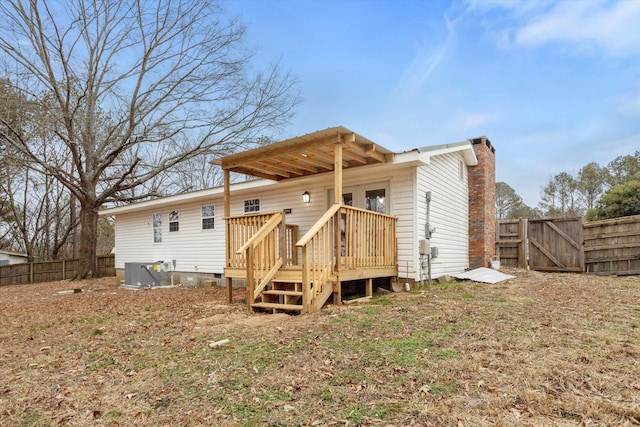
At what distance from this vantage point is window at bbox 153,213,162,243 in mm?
13516

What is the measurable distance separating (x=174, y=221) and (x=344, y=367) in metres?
11.1

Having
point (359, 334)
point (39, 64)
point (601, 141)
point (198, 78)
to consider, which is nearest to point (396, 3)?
point (198, 78)

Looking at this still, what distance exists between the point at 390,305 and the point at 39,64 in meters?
16.0

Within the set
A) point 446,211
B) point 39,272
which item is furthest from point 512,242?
point 39,272

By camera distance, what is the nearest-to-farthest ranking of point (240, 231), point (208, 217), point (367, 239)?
1. point (367, 239)
2. point (240, 231)
3. point (208, 217)

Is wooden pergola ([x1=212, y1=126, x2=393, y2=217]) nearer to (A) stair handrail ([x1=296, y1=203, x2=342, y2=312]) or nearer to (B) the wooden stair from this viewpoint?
(A) stair handrail ([x1=296, y1=203, x2=342, y2=312])

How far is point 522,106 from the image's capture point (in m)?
14.4

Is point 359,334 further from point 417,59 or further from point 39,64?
point 39,64

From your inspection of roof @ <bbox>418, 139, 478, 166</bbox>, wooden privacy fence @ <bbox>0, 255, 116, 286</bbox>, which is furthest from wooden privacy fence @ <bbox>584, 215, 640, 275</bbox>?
wooden privacy fence @ <bbox>0, 255, 116, 286</bbox>

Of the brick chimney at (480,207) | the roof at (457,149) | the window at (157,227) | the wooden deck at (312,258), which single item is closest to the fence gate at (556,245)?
the brick chimney at (480,207)

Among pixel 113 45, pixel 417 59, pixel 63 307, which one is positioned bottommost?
pixel 63 307

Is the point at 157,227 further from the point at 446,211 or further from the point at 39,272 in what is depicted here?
the point at 446,211

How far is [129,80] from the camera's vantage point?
49.1 ft

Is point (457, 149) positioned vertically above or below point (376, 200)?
above
